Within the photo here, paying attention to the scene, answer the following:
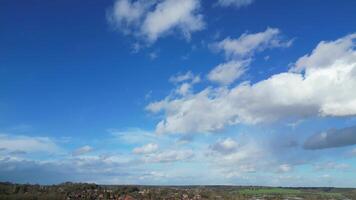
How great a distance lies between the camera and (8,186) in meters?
176

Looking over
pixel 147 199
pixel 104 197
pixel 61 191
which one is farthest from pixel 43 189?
pixel 147 199

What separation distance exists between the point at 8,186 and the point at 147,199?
187ft

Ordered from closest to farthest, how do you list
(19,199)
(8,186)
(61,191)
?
(19,199) → (8,186) → (61,191)

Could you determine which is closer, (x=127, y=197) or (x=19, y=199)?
(x=19, y=199)

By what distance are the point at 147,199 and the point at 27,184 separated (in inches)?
2029

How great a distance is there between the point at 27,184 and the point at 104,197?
3444 cm

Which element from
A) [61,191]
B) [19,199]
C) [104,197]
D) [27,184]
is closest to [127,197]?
[104,197]

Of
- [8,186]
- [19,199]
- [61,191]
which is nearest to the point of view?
[19,199]

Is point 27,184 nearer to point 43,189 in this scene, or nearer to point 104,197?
point 43,189

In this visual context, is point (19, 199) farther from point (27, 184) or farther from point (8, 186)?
point (27, 184)

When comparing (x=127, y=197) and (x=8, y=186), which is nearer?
(x=8, y=186)

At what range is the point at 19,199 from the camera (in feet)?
469

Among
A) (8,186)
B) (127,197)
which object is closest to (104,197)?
(127,197)

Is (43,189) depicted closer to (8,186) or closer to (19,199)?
(8,186)
